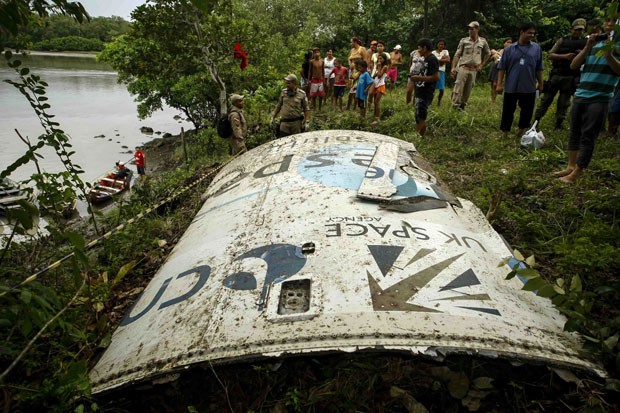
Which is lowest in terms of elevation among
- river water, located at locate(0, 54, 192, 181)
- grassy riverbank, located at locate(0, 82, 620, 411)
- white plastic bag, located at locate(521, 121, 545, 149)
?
river water, located at locate(0, 54, 192, 181)

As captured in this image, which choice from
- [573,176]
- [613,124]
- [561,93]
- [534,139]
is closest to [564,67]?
[561,93]

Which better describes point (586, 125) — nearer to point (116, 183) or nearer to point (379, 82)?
point (379, 82)

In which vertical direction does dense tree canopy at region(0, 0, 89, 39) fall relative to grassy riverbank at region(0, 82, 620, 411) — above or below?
above

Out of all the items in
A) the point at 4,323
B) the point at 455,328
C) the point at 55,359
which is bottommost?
the point at 55,359

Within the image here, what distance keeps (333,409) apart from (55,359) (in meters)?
1.91

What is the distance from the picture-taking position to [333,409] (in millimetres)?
2137

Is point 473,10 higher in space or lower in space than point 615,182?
higher

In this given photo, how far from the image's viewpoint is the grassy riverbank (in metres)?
2.08

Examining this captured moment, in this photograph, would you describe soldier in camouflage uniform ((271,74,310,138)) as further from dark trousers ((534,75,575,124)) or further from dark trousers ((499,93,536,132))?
dark trousers ((534,75,575,124))

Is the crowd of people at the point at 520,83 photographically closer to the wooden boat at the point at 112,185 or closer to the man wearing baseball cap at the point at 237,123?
the man wearing baseball cap at the point at 237,123

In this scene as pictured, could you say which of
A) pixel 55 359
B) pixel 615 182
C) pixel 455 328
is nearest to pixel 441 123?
pixel 615 182

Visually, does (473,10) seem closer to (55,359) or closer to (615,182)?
(615,182)

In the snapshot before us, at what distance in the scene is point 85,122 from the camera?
2664 cm

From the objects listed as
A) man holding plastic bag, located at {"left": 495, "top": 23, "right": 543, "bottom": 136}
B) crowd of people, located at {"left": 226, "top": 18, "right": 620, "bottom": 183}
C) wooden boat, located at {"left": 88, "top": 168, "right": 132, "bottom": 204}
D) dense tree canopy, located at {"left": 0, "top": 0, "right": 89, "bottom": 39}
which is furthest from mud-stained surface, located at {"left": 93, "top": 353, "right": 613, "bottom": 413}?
wooden boat, located at {"left": 88, "top": 168, "right": 132, "bottom": 204}
